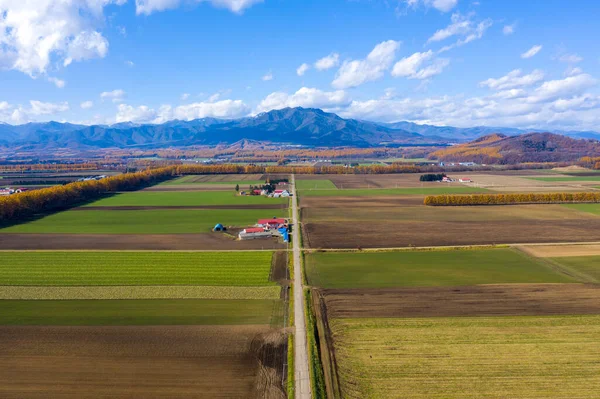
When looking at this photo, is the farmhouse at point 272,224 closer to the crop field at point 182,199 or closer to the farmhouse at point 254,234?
the farmhouse at point 254,234

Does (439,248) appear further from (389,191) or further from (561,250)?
(389,191)

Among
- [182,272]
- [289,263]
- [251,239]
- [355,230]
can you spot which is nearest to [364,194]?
[355,230]

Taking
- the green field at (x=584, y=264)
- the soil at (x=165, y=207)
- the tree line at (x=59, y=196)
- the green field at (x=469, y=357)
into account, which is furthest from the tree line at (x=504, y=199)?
the tree line at (x=59, y=196)

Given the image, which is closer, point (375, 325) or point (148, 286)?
point (375, 325)

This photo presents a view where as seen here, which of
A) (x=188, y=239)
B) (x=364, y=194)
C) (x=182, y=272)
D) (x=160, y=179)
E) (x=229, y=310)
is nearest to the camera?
(x=229, y=310)

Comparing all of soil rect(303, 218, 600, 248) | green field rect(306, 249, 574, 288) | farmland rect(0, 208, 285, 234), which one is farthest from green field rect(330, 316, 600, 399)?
farmland rect(0, 208, 285, 234)

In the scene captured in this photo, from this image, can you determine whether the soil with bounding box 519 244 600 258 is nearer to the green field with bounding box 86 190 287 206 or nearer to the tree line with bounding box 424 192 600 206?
the tree line with bounding box 424 192 600 206

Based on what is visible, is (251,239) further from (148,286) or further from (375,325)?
(375,325)

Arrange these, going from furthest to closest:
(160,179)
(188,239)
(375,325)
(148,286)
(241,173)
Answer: (241,173) < (160,179) < (188,239) < (148,286) < (375,325)
